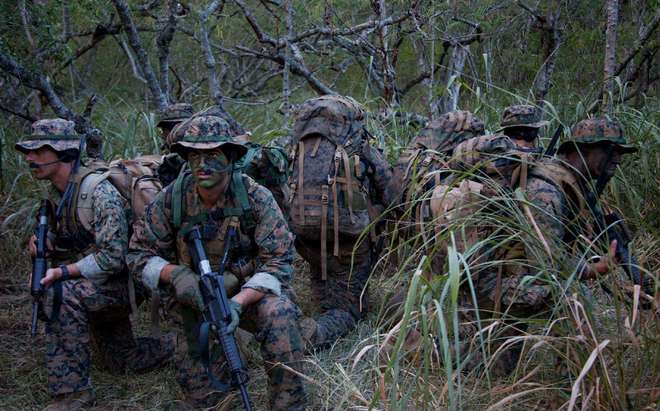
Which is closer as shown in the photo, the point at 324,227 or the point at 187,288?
the point at 187,288

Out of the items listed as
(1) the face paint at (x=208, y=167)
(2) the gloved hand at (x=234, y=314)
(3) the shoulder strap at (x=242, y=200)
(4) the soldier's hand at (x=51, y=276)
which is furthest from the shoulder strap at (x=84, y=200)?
(2) the gloved hand at (x=234, y=314)

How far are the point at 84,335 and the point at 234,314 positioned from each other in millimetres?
1204

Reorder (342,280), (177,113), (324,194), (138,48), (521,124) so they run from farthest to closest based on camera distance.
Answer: (138,48) < (177,113) < (342,280) < (521,124) < (324,194)

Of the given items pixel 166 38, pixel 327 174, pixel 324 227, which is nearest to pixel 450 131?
pixel 327 174

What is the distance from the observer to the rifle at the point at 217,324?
11.8 feet

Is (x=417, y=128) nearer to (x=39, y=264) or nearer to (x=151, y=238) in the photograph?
(x=151, y=238)

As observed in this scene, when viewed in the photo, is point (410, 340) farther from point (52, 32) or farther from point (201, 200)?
point (52, 32)

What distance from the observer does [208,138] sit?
13.2ft

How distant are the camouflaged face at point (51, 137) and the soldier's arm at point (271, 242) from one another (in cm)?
127

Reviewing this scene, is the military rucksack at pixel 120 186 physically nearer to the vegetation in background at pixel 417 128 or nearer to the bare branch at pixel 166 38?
the vegetation in background at pixel 417 128

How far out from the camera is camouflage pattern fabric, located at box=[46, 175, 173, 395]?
172 inches

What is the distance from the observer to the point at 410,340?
4.46m

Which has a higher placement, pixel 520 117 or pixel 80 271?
pixel 520 117

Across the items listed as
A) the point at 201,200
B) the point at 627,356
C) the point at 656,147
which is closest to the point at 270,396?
the point at 201,200
